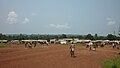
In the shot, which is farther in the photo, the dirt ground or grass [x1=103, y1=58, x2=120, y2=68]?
grass [x1=103, y1=58, x2=120, y2=68]

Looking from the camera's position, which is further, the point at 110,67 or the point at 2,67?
the point at 110,67

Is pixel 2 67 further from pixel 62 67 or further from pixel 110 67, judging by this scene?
pixel 110 67

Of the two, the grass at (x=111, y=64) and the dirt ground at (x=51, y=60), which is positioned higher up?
the dirt ground at (x=51, y=60)

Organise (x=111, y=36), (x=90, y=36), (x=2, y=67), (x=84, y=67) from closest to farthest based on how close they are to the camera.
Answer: (x=2, y=67)
(x=84, y=67)
(x=111, y=36)
(x=90, y=36)

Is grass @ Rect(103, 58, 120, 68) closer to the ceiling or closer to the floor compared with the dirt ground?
closer to the floor

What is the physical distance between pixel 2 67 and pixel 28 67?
2054mm

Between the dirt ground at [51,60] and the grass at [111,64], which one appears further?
the grass at [111,64]

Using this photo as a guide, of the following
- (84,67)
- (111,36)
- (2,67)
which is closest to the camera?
(2,67)

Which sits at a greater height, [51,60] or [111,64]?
[51,60]

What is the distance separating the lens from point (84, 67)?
2158cm

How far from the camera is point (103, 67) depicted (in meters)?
22.1

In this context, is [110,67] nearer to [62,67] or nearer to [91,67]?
[91,67]

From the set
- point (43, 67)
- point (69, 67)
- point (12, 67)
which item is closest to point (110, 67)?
point (69, 67)

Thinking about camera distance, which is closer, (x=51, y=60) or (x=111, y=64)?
(x=111, y=64)
